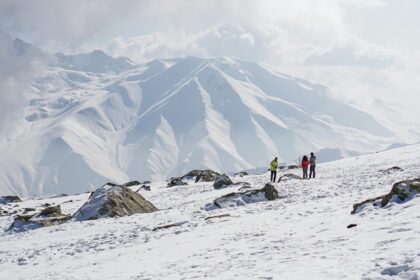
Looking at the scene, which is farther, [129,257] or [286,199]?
[286,199]

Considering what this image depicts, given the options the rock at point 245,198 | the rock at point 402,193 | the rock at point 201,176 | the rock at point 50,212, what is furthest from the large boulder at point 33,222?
the rock at point 201,176

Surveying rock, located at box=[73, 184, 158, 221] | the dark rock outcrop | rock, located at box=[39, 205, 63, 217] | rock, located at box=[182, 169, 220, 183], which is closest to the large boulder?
rock, located at box=[39, 205, 63, 217]

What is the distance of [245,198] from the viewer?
30828 mm

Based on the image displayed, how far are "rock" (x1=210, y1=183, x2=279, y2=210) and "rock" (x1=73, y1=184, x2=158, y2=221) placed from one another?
5.13 metres

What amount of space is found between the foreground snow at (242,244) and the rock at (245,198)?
133 cm

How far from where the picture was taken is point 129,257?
722 inches

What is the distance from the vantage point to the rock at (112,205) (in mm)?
30312

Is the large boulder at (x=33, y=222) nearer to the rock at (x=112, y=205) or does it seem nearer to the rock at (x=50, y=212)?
the rock at (x=50, y=212)

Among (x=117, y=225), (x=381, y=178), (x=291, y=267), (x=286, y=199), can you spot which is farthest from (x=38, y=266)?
(x=381, y=178)

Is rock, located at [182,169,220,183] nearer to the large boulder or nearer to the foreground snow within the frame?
the large boulder

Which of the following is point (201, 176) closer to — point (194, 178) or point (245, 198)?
point (194, 178)

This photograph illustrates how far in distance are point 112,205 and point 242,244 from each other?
15125mm

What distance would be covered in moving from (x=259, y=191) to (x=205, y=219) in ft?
22.6

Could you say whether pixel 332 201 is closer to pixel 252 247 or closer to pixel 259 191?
pixel 259 191
